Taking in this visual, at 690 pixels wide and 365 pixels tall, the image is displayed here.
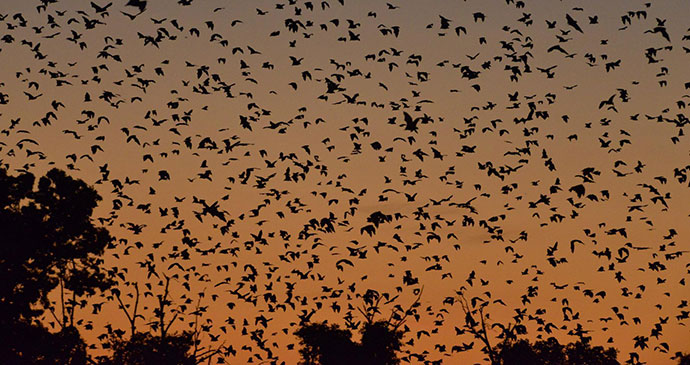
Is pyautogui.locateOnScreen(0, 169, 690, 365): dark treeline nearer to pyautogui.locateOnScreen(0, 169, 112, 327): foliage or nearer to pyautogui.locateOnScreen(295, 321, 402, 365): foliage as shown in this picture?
pyautogui.locateOnScreen(0, 169, 112, 327): foliage

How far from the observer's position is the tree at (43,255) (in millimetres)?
59062

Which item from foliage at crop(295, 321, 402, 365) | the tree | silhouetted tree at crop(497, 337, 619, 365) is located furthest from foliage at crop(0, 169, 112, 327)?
silhouetted tree at crop(497, 337, 619, 365)

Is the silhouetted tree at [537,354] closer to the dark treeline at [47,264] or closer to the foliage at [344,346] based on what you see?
the foliage at [344,346]

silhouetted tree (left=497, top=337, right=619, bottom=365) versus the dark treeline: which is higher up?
silhouetted tree (left=497, top=337, right=619, bottom=365)

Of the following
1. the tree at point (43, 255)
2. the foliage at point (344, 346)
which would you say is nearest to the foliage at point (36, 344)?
the tree at point (43, 255)

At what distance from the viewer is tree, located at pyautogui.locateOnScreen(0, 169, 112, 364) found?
59062mm

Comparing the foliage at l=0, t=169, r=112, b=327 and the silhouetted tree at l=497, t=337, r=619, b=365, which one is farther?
the silhouetted tree at l=497, t=337, r=619, b=365

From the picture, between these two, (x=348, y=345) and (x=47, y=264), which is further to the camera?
(x=348, y=345)

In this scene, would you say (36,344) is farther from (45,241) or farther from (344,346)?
(344,346)

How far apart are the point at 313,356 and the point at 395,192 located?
4531 inches

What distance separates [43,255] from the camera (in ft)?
204

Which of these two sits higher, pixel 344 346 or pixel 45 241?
pixel 344 346

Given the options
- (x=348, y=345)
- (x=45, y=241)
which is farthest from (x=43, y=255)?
(x=348, y=345)

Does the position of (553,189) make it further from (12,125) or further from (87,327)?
(87,327)
